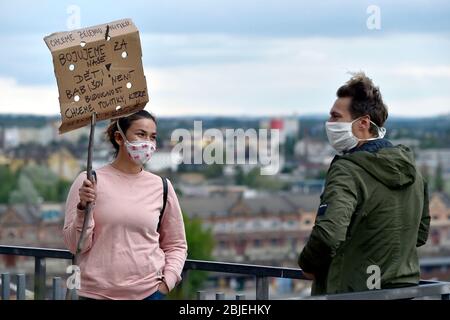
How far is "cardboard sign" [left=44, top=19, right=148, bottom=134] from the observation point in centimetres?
602

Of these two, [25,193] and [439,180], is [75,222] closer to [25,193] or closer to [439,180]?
[25,193]

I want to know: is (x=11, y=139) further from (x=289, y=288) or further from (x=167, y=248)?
(x=167, y=248)

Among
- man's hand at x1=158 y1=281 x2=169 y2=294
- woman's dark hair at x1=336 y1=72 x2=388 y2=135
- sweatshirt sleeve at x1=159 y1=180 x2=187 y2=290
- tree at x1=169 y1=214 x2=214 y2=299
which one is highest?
woman's dark hair at x1=336 y1=72 x2=388 y2=135

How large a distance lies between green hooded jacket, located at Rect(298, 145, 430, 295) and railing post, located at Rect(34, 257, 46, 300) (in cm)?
218

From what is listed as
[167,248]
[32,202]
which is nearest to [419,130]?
[32,202]

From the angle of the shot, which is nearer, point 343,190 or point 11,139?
point 343,190

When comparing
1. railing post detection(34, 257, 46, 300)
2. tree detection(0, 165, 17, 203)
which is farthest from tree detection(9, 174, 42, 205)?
railing post detection(34, 257, 46, 300)

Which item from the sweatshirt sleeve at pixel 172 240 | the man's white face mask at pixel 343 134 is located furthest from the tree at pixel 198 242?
the man's white face mask at pixel 343 134

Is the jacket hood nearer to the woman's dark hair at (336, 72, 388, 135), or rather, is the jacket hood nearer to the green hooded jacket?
the green hooded jacket

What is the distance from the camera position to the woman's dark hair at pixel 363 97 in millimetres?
5936

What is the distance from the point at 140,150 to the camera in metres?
6.15

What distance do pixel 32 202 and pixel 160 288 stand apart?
136 m

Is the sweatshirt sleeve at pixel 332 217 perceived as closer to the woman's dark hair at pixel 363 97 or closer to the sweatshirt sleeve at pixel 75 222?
the woman's dark hair at pixel 363 97
